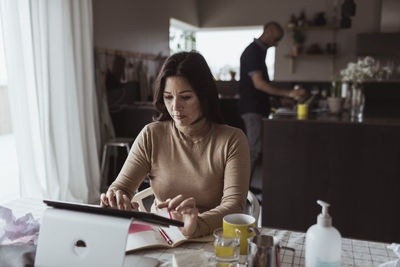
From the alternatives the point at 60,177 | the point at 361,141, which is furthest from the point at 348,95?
the point at 60,177

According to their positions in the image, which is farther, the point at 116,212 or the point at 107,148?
the point at 107,148

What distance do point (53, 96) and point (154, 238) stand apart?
2.26 metres

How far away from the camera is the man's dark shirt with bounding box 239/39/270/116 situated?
10.0 feet

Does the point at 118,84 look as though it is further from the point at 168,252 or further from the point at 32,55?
the point at 168,252

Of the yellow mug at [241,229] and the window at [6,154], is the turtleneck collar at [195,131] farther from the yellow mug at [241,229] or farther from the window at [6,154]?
the window at [6,154]

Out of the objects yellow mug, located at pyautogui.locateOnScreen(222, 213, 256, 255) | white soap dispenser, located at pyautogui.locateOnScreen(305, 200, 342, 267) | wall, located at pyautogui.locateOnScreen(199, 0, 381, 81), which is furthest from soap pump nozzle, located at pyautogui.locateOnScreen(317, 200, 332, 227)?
wall, located at pyautogui.locateOnScreen(199, 0, 381, 81)

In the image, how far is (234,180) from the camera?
50.6 inches

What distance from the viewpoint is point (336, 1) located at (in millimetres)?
6211

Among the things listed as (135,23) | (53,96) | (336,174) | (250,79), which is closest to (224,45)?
(135,23)

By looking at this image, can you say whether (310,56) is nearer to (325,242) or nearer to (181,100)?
(181,100)

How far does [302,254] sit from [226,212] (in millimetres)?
294

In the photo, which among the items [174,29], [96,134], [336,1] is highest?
[336,1]

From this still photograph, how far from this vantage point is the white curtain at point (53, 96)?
2645 millimetres

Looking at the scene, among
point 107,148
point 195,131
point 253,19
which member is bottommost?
point 107,148
